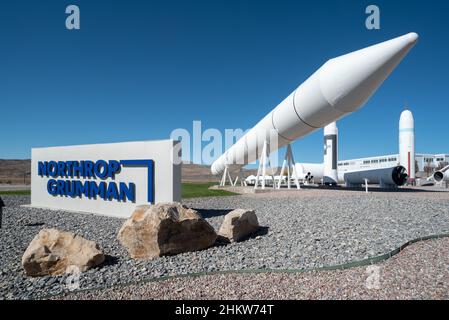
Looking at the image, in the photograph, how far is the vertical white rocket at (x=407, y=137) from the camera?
1039 inches

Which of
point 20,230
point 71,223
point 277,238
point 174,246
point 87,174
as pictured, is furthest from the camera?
point 87,174

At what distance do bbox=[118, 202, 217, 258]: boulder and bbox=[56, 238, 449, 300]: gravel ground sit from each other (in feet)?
4.27

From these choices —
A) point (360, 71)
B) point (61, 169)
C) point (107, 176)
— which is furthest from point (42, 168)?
point (360, 71)

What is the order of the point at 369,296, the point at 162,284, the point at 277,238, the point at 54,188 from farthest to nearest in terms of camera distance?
the point at 54,188, the point at 277,238, the point at 162,284, the point at 369,296

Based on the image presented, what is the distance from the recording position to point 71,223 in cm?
884

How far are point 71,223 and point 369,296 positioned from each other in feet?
27.1

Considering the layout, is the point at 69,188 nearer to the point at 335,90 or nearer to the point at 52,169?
the point at 52,169

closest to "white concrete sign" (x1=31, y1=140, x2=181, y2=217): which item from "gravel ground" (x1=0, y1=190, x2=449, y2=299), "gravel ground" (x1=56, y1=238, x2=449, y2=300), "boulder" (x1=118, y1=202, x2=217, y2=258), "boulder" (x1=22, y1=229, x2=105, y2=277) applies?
"gravel ground" (x1=0, y1=190, x2=449, y2=299)

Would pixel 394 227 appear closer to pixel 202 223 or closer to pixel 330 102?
pixel 202 223

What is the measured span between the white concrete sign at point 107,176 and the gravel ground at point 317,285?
5.06 m

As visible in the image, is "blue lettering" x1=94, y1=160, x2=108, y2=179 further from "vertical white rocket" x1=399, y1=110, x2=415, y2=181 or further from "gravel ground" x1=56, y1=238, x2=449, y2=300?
"vertical white rocket" x1=399, y1=110, x2=415, y2=181

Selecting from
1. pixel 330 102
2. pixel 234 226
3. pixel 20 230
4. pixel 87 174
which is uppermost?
pixel 330 102

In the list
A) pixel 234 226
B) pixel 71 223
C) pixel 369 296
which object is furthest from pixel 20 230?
pixel 369 296

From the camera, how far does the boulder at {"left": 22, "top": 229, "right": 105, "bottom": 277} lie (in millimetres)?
4617
